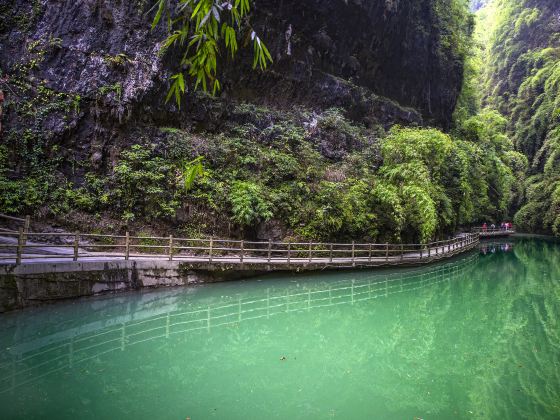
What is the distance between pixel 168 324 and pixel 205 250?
657 centimetres

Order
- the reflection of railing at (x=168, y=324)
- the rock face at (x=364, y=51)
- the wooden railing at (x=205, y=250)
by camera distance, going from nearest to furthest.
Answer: the reflection of railing at (x=168, y=324) < the wooden railing at (x=205, y=250) < the rock face at (x=364, y=51)

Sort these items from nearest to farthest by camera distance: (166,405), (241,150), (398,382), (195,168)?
(195,168) < (166,405) < (398,382) < (241,150)

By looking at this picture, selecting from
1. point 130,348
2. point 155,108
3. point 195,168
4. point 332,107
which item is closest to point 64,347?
point 130,348

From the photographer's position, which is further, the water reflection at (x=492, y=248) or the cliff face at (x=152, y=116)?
the water reflection at (x=492, y=248)

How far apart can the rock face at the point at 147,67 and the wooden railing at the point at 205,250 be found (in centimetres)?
376

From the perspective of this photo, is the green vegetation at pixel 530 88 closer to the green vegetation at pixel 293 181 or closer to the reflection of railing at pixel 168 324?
the green vegetation at pixel 293 181

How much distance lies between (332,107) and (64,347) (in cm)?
1989

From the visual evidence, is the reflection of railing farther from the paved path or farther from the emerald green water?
the paved path

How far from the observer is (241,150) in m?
18.4

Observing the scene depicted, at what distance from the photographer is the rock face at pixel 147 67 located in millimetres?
15320

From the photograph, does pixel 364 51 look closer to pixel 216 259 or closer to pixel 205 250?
pixel 205 250

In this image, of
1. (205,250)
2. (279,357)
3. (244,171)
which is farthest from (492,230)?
(279,357)

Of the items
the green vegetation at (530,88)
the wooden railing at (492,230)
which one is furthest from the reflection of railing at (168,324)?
the green vegetation at (530,88)

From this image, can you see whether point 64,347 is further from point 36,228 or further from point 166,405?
point 36,228
